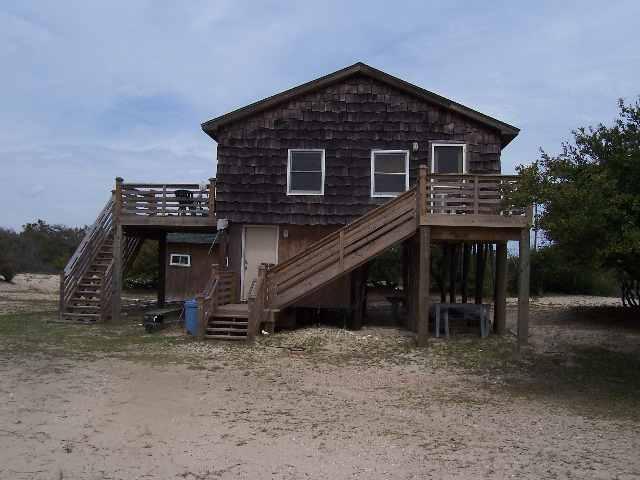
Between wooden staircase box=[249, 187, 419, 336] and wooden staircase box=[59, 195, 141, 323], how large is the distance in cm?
540

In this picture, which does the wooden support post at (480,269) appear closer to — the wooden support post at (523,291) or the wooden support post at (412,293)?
the wooden support post at (412,293)

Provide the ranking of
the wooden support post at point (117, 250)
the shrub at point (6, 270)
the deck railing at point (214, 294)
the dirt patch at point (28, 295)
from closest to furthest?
the deck railing at point (214, 294) < the wooden support post at point (117, 250) < the dirt patch at point (28, 295) < the shrub at point (6, 270)

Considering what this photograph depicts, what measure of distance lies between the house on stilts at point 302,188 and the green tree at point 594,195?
4.23 meters

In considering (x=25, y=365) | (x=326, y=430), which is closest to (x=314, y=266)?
(x=25, y=365)

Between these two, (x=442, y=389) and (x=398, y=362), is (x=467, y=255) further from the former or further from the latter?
(x=442, y=389)

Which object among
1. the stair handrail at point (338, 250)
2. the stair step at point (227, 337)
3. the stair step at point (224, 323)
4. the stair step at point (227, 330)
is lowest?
the stair step at point (227, 337)

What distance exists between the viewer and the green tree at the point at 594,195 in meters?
9.73

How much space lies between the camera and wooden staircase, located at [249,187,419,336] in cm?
1445

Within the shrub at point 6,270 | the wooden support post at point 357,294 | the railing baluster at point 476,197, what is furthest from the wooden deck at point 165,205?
the shrub at point 6,270

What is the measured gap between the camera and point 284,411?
867 centimetres

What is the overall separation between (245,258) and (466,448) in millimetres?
11172

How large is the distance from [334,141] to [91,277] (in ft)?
25.4

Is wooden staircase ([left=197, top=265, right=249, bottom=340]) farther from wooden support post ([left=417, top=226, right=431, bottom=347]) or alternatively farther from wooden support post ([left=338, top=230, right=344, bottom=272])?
wooden support post ([left=417, top=226, right=431, bottom=347])

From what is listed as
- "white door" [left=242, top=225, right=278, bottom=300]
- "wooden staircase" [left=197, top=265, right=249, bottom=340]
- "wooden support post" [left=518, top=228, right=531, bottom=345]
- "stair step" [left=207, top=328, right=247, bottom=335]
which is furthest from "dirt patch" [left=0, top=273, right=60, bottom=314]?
"wooden support post" [left=518, top=228, right=531, bottom=345]
